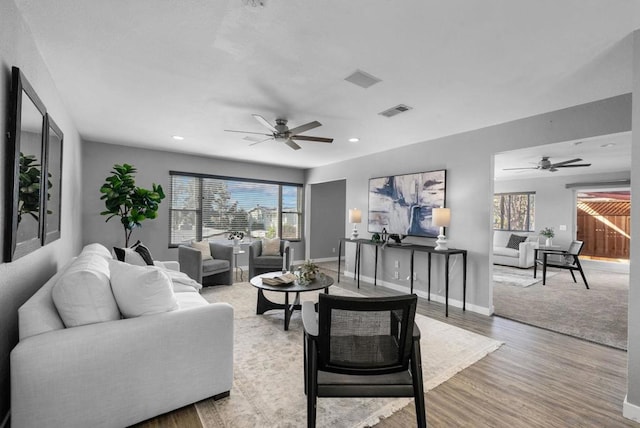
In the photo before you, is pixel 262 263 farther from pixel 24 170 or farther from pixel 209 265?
pixel 24 170

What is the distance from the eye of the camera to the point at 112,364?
1.63 metres

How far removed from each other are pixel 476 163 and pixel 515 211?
5.75m

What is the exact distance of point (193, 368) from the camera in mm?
1904

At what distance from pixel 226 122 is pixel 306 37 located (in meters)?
2.18

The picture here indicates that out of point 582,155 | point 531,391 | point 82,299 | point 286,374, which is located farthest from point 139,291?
point 582,155

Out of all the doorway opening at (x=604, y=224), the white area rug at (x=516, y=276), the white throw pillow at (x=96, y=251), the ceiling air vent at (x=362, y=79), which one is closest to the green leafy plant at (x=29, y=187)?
the white throw pillow at (x=96, y=251)

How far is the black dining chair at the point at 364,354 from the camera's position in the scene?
1464 mm

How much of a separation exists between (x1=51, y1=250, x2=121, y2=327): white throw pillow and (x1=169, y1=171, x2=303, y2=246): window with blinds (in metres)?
4.38

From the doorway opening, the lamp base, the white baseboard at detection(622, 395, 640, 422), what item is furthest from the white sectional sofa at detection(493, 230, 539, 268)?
the white baseboard at detection(622, 395, 640, 422)

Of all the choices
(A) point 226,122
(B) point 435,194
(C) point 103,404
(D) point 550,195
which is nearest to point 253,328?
(C) point 103,404

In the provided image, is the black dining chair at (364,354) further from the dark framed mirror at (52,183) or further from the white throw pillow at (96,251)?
the white throw pillow at (96,251)

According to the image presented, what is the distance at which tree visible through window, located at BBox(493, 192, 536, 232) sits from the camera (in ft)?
27.1

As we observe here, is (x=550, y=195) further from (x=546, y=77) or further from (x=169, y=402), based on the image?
(x=169, y=402)

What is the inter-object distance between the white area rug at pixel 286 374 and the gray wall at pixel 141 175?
2816mm
